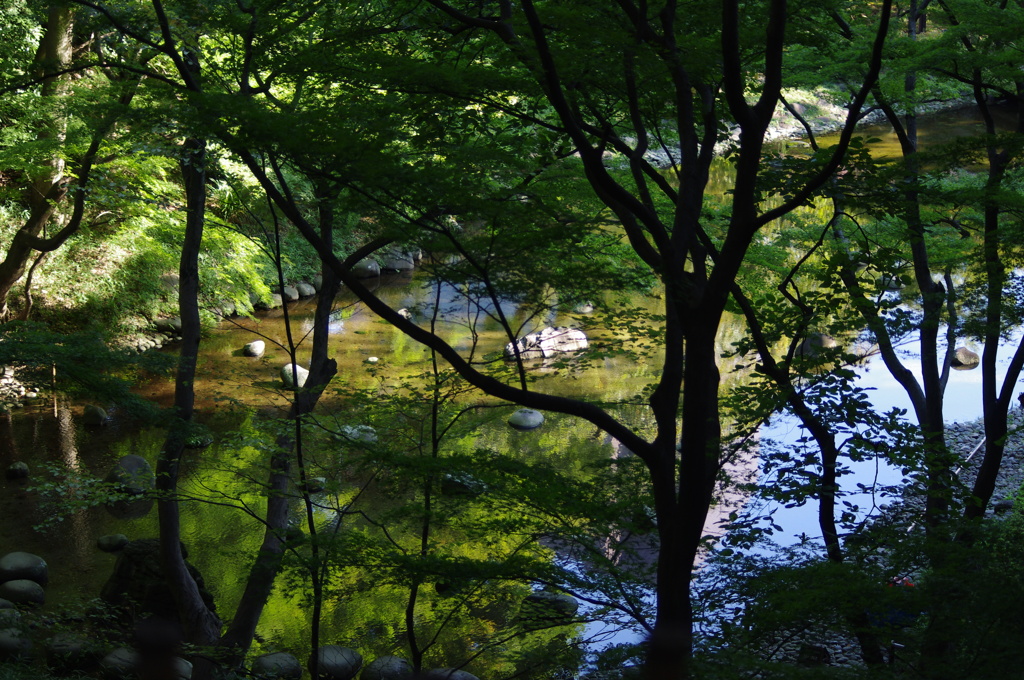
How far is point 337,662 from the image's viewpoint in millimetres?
7180

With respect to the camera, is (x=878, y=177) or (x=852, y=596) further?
(x=878, y=177)

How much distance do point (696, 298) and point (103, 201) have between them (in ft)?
33.1

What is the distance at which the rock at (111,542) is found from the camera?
29.1ft

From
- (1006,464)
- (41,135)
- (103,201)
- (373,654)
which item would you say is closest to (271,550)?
(373,654)

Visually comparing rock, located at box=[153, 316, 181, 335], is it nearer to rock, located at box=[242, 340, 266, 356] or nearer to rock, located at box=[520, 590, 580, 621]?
rock, located at box=[242, 340, 266, 356]

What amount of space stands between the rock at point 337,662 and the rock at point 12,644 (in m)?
2.11

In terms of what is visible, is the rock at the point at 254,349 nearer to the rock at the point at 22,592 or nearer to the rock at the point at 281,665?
the rock at the point at 22,592

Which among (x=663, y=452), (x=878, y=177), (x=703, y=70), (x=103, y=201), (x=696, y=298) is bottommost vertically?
(x=663, y=452)

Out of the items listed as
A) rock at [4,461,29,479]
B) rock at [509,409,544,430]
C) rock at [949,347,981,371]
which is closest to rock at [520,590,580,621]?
rock at [509,409,544,430]

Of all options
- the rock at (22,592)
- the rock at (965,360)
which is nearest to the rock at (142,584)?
the rock at (22,592)

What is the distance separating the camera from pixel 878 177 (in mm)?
4703


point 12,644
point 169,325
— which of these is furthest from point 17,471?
point 12,644

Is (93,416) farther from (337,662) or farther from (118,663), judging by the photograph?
(337,662)

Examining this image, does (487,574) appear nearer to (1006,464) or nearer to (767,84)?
(767,84)
